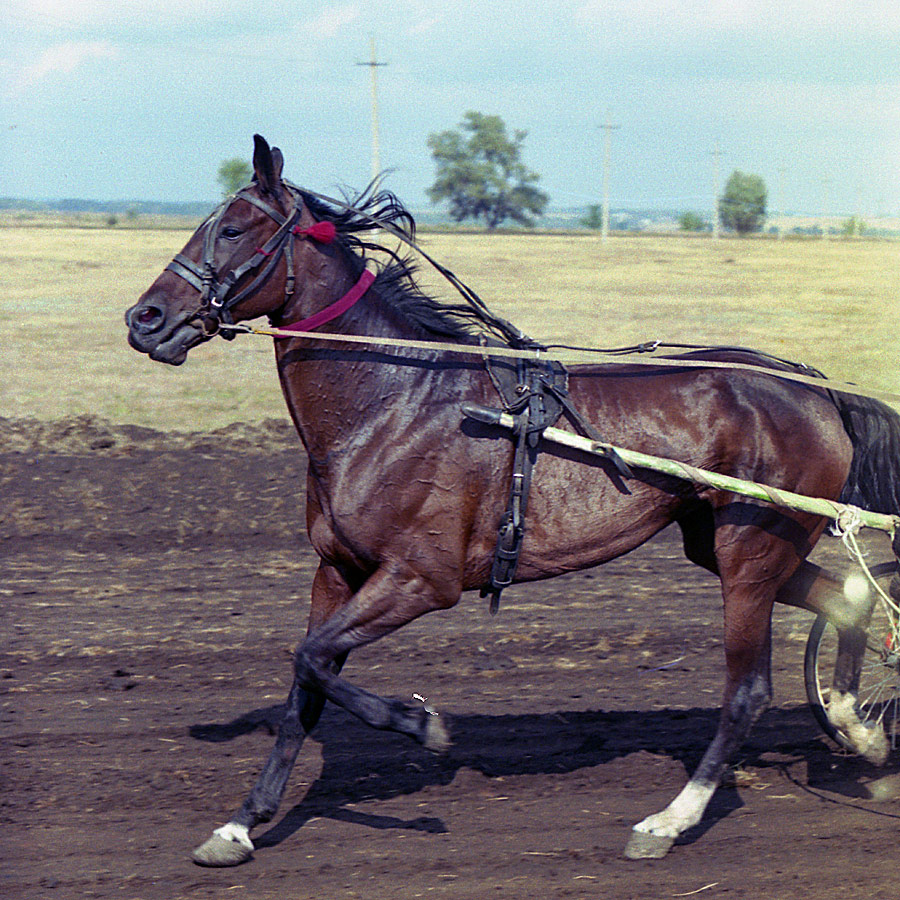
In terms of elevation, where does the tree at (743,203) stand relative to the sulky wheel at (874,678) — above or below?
above

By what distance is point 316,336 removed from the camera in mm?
4527

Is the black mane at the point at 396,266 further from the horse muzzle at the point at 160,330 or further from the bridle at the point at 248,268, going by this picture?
the horse muzzle at the point at 160,330

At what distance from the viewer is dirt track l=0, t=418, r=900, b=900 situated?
14.4ft

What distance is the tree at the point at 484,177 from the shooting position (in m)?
77.6

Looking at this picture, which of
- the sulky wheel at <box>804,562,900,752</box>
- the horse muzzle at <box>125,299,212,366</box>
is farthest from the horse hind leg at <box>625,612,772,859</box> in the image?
the horse muzzle at <box>125,299,212,366</box>

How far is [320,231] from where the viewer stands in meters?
4.59

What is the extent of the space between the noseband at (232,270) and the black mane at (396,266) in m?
0.26

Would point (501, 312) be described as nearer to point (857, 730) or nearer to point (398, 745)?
point (398, 745)

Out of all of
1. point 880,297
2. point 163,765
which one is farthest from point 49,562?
point 880,297

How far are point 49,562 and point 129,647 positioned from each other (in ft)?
6.02

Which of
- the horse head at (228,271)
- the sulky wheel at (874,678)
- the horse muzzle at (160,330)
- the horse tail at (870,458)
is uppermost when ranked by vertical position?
the horse head at (228,271)

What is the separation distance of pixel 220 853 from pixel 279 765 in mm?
404

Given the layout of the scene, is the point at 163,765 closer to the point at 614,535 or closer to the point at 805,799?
the point at 614,535

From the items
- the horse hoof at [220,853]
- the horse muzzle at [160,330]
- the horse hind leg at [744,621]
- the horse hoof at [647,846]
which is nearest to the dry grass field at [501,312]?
the horse hind leg at [744,621]
